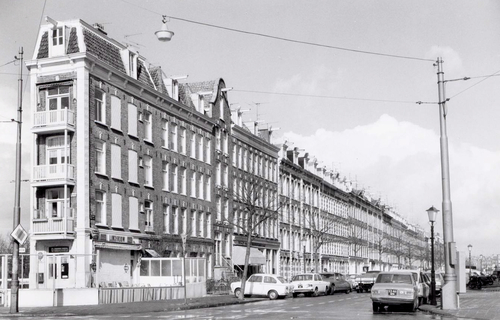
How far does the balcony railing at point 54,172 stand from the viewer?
134 ft

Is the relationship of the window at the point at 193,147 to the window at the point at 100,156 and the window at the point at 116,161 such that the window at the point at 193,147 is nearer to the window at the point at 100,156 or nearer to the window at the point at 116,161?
the window at the point at 116,161

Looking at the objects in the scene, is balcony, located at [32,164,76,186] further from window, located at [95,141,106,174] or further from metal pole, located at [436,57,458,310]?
metal pole, located at [436,57,458,310]

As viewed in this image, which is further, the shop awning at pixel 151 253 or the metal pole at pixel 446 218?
the shop awning at pixel 151 253

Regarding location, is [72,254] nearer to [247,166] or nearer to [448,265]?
[448,265]

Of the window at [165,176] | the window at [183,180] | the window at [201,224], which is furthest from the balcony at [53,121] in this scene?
the window at [201,224]

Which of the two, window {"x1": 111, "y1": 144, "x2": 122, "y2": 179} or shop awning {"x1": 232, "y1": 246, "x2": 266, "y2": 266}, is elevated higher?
window {"x1": 111, "y1": 144, "x2": 122, "y2": 179}

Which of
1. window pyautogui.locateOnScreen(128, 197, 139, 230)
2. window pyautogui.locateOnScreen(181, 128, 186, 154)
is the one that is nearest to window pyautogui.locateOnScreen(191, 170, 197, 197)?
window pyautogui.locateOnScreen(181, 128, 186, 154)

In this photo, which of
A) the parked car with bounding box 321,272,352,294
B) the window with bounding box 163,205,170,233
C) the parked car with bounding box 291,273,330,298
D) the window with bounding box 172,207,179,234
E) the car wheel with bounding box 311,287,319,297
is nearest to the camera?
the parked car with bounding box 291,273,330,298

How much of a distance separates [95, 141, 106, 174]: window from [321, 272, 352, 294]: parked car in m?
20.9

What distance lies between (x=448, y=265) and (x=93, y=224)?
2058 cm

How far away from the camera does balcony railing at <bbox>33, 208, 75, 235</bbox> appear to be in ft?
132

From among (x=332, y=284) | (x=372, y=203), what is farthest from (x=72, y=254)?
(x=372, y=203)

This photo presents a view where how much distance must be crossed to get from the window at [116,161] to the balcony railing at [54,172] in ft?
12.3

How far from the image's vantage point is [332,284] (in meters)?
56.2
